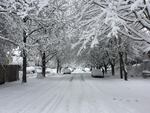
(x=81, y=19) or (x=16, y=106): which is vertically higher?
(x=81, y=19)

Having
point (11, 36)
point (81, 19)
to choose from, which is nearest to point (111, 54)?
point (11, 36)

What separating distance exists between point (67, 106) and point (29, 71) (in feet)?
187

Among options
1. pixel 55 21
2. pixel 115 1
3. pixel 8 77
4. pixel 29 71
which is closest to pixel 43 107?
pixel 115 1

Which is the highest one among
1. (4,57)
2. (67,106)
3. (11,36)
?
(11,36)

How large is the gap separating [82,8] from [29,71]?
190 feet

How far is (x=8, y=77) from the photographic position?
31.1 metres

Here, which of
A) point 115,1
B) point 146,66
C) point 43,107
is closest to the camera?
point 115,1

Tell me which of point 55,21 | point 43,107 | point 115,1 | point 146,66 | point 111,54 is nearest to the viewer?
point 115,1

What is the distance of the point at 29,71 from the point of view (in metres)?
69.5

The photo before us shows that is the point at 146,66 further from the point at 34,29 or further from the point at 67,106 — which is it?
the point at 67,106

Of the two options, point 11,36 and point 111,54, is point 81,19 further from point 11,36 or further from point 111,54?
point 111,54

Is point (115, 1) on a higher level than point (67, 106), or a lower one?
higher

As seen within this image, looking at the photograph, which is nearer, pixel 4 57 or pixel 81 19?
pixel 81 19

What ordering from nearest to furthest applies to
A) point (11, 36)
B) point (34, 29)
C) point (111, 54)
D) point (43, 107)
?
point (43, 107) → point (11, 36) → point (34, 29) → point (111, 54)
